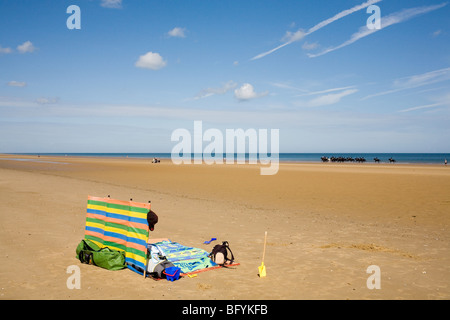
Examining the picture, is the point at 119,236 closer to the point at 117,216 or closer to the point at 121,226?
the point at 121,226

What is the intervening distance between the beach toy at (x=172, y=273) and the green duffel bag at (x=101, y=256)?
130 centimetres

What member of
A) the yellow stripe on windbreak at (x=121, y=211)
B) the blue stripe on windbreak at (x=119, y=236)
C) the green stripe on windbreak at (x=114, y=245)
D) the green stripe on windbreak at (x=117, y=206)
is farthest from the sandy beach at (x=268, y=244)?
the green stripe on windbreak at (x=117, y=206)

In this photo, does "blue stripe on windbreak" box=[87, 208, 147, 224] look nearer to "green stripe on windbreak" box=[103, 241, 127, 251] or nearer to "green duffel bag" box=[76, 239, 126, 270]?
"green stripe on windbreak" box=[103, 241, 127, 251]

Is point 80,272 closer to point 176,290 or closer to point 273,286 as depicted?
point 176,290

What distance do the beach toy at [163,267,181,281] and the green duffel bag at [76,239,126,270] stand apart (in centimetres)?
130

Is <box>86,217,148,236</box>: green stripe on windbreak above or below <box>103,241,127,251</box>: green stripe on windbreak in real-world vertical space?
above

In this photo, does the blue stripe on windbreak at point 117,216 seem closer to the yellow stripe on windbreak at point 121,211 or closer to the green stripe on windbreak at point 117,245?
the yellow stripe on windbreak at point 121,211

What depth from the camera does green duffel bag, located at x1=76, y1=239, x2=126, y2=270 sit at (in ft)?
26.8

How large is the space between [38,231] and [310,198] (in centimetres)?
1519

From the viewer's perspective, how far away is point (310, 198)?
21.4m

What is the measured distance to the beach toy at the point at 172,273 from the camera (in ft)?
24.9

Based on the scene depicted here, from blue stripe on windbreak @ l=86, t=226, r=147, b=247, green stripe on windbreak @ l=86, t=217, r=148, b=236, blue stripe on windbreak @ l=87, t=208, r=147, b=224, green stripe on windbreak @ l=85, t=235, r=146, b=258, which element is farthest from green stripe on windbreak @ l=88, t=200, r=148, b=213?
green stripe on windbreak @ l=85, t=235, r=146, b=258
